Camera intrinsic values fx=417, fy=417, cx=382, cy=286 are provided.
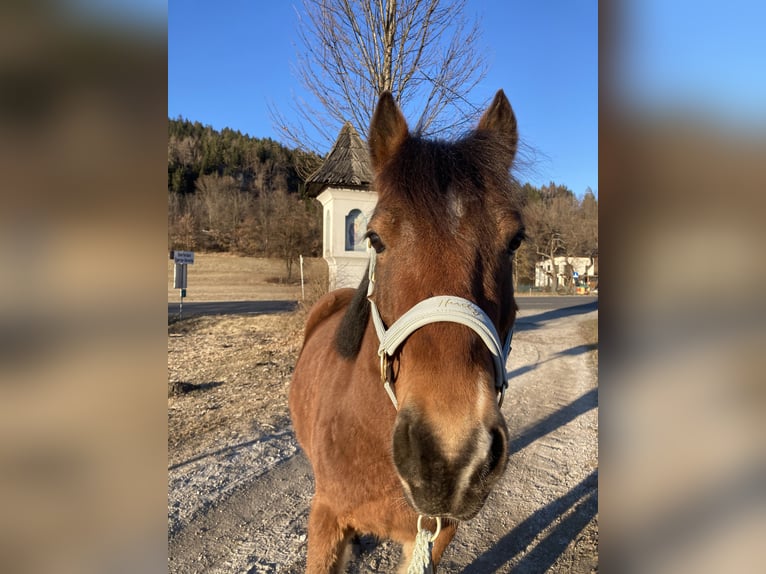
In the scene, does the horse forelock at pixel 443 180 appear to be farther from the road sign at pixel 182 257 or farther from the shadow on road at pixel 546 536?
the road sign at pixel 182 257

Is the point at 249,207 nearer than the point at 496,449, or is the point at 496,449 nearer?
the point at 496,449

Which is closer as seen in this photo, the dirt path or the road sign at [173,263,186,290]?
the dirt path

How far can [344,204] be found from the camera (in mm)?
10258

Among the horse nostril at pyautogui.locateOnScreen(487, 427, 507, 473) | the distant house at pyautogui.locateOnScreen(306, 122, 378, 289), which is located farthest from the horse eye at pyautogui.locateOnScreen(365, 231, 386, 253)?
the distant house at pyautogui.locateOnScreen(306, 122, 378, 289)

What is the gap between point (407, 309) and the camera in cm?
150

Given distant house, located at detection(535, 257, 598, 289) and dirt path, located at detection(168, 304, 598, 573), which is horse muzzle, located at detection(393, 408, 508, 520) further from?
distant house, located at detection(535, 257, 598, 289)

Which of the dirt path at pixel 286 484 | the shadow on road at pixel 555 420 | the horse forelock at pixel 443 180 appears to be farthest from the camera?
the shadow on road at pixel 555 420

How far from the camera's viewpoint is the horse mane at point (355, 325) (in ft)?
7.38

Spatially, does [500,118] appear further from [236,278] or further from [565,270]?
[565,270]

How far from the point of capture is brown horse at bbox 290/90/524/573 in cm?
124

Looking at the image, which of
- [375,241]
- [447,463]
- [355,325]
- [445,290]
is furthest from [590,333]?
[447,463]

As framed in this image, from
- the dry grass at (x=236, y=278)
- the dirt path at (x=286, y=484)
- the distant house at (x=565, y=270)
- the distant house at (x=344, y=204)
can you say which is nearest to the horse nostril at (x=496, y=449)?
the dirt path at (x=286, y=484)

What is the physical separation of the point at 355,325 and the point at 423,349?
0.99 m
